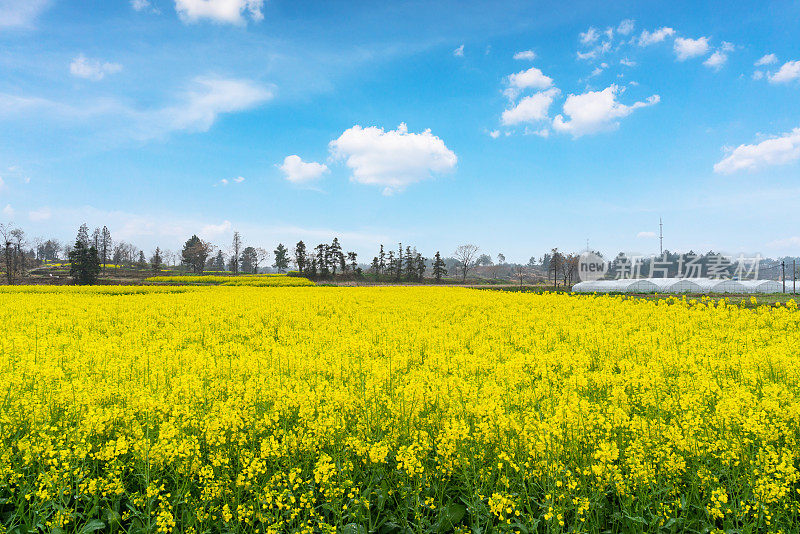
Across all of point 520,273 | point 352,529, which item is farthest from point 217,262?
point 352,529

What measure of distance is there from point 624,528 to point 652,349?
17.5ft

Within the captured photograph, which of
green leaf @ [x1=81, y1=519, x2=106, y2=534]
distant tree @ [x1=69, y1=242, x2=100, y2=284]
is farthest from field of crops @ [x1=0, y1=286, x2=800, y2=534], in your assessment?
distant tree @ [x1=69, y1=242, x2=100, y2=284]

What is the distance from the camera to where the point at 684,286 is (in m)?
44.6

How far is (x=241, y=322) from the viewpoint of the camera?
38.7 feet

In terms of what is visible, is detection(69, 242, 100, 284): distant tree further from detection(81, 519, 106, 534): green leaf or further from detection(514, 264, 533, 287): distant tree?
detection(514, 264, 533, 287): distant tree

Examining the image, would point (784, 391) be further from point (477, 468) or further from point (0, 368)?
point (0, 368)

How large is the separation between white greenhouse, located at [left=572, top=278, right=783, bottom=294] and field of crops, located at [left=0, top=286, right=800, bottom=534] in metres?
40.9

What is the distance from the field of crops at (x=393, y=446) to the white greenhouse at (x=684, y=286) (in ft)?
134

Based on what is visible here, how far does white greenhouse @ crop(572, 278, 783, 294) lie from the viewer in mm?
43406

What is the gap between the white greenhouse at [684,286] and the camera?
43.4 metres

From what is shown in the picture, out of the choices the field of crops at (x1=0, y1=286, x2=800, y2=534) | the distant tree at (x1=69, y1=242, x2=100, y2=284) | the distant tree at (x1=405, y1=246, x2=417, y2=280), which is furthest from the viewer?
the distant tree at (x1=405, y1=246, x2=417, y2=280)

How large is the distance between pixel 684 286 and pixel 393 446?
52.3 m

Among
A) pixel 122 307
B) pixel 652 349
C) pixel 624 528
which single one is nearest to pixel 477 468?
pixel 624 528

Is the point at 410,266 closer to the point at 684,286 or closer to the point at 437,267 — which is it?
the point at 437,267
